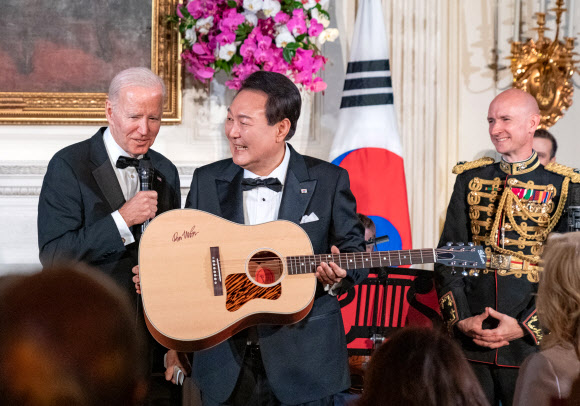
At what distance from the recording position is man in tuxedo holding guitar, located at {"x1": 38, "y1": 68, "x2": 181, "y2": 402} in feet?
9.94

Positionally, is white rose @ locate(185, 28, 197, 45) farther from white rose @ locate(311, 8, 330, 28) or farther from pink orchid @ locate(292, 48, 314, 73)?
white rose @ locate(311, 8, 330, 28)

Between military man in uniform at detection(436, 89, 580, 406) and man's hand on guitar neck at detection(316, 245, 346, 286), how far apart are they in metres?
0.92

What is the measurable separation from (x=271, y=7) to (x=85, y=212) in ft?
6.24

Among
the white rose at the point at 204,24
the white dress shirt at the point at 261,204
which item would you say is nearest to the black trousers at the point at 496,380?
the white dress shirt at the point at 261,204

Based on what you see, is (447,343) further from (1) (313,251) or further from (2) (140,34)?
(2) (140,34)

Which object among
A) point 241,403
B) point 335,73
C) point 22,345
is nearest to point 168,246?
point 241,403

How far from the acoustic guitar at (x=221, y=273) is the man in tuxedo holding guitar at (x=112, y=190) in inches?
10.2

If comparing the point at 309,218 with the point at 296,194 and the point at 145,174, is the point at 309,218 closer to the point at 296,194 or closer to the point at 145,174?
the point at 296,194

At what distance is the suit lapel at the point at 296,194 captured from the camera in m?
3.02

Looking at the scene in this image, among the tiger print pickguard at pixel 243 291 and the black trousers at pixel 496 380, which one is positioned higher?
the tiger print pickguard at pixel 243 291

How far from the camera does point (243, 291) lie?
284 cm

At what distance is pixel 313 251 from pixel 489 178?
1.23m

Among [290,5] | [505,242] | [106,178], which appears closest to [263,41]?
[290,5]

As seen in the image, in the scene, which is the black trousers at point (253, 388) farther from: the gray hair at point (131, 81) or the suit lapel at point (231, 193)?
the gray hair at point (131, 81)
